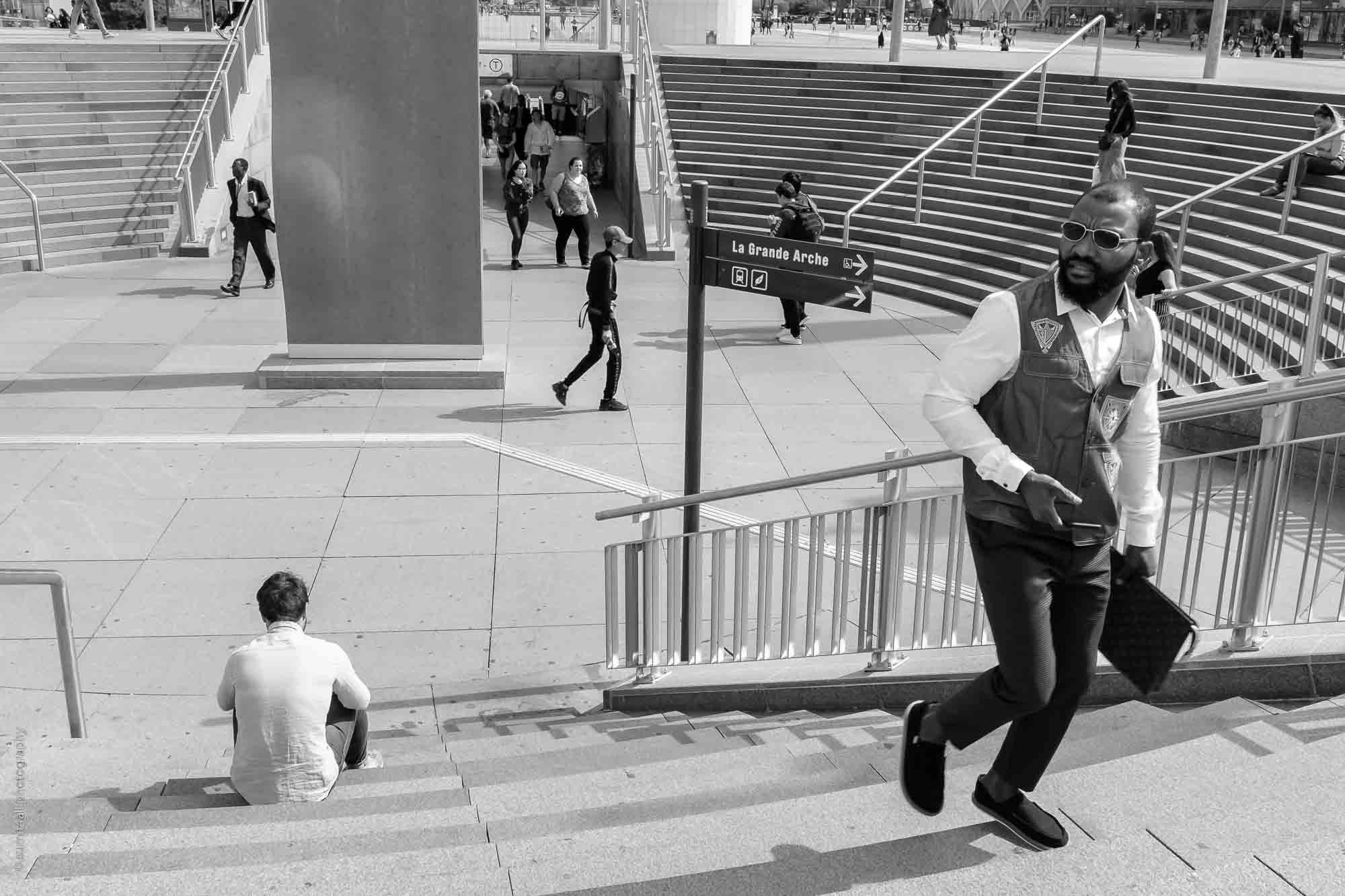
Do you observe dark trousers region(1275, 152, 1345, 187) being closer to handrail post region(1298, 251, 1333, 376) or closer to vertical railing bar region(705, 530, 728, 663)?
handrail post region(1298, 251, 1333, 376)

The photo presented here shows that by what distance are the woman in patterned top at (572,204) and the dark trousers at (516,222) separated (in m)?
0.40

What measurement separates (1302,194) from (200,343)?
1163 cm

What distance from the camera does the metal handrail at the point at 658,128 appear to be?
18391 mm

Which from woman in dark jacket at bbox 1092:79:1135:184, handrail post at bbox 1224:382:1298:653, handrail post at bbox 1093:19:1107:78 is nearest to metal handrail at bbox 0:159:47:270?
woman in dark jacket at bbox 1092:79:1135:184

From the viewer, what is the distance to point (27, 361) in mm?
12062

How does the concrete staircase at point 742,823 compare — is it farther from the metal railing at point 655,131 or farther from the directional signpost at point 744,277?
the metal railing at point 655,131

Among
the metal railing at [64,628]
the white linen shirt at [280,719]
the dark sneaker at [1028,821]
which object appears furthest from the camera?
the metal railing at [64,628]

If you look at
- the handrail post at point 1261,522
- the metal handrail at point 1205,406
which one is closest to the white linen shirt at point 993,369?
the metal handrail at point 1205,406

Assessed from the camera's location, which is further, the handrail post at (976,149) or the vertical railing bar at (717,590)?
the handrail post at (976,149)

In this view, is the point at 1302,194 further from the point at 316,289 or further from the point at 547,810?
the point at 547,810

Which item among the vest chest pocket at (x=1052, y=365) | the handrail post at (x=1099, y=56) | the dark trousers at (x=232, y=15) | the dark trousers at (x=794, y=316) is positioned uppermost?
the dark trousers at (x=232, y=15)

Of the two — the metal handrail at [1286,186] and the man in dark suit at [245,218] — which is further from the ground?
the metal handrail at [1286,186]

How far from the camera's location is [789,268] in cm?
570

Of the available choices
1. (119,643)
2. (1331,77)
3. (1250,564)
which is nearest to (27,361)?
(119,643)
